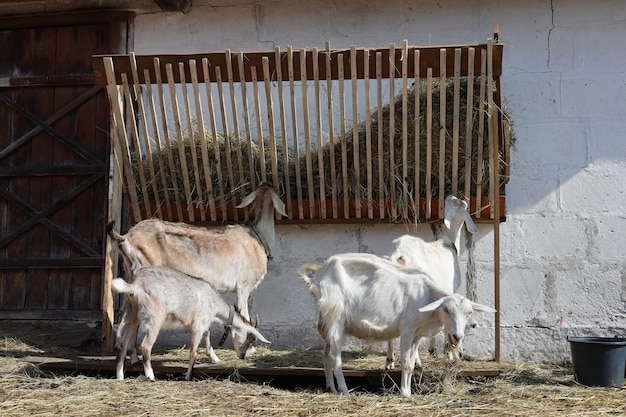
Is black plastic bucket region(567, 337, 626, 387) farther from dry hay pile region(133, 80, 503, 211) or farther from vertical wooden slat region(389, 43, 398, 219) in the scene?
vertical wooden slat region(389, 43, 398, 219)

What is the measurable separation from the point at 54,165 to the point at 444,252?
464cm

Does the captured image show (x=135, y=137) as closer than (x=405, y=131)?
No

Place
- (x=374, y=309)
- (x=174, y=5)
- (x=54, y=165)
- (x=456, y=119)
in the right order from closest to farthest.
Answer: (x=374, y=309) → (x=456, y=119) → (x=174, y=5) → (x=54, y=165)

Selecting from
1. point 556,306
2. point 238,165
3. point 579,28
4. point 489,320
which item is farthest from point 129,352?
point 579,28

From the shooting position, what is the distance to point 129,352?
25.4 feet

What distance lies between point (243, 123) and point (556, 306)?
3.85 meters

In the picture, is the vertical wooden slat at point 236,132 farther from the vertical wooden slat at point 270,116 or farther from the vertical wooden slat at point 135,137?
the vertical wooden slat at point 135,137

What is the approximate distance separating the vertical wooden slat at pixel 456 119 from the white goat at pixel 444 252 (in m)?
0.27

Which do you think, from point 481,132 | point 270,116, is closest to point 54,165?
point 270,116

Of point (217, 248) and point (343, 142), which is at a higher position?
point (343, 142)

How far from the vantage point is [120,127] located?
8.30m

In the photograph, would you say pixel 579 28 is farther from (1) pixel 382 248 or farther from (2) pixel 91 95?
(2) pixel 91 95

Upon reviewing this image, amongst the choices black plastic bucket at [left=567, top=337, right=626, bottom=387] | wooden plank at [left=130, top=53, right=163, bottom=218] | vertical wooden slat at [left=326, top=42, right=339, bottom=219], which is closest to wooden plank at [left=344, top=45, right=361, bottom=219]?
vertical wooden slat at [left=326, top=42, right=339, bottom=219]

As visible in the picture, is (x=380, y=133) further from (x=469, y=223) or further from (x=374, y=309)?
(x=374, y=309)
